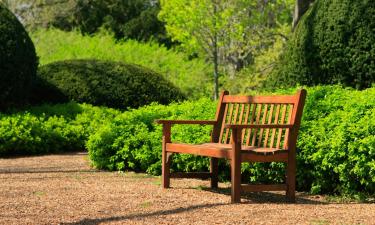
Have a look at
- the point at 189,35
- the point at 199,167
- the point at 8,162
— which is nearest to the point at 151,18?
the point at 189,35

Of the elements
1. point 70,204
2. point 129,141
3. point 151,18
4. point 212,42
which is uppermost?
point 151,18

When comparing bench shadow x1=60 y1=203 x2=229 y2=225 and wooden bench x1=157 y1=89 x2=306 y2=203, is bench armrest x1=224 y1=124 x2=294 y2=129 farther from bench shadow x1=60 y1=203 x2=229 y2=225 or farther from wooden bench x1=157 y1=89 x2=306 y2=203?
bench shadow x1=60 y1=203 x2=229 y2=225

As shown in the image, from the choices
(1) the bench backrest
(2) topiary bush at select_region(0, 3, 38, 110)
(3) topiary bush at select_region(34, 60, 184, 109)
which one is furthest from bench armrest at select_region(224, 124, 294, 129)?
(3) topiary bush at select_region(34, 60, 184, 109)

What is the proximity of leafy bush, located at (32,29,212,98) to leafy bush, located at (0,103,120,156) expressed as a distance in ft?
18.2

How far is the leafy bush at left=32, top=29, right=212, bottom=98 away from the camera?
19.3 meters

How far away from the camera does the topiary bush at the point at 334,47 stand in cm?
930

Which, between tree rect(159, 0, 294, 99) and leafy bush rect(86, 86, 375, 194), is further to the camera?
tree rect(159, 0, 294, 99)

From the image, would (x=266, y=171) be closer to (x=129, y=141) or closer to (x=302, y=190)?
(x=302, y=190)

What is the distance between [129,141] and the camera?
30.5 ft

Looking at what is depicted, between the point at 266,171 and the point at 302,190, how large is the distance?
1.39 feet

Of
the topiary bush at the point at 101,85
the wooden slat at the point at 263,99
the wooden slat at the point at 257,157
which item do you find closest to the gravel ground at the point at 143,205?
the wooden slat at the point at 257,157

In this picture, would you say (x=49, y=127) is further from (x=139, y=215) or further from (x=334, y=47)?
(x=139, y=215)

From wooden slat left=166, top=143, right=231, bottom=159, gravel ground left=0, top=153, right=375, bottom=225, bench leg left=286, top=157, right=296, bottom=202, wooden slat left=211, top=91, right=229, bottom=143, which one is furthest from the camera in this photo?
wooden slat left=211, top=91, right=229, bottom=143

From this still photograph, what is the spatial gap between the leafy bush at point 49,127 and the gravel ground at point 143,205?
10.00 ft
